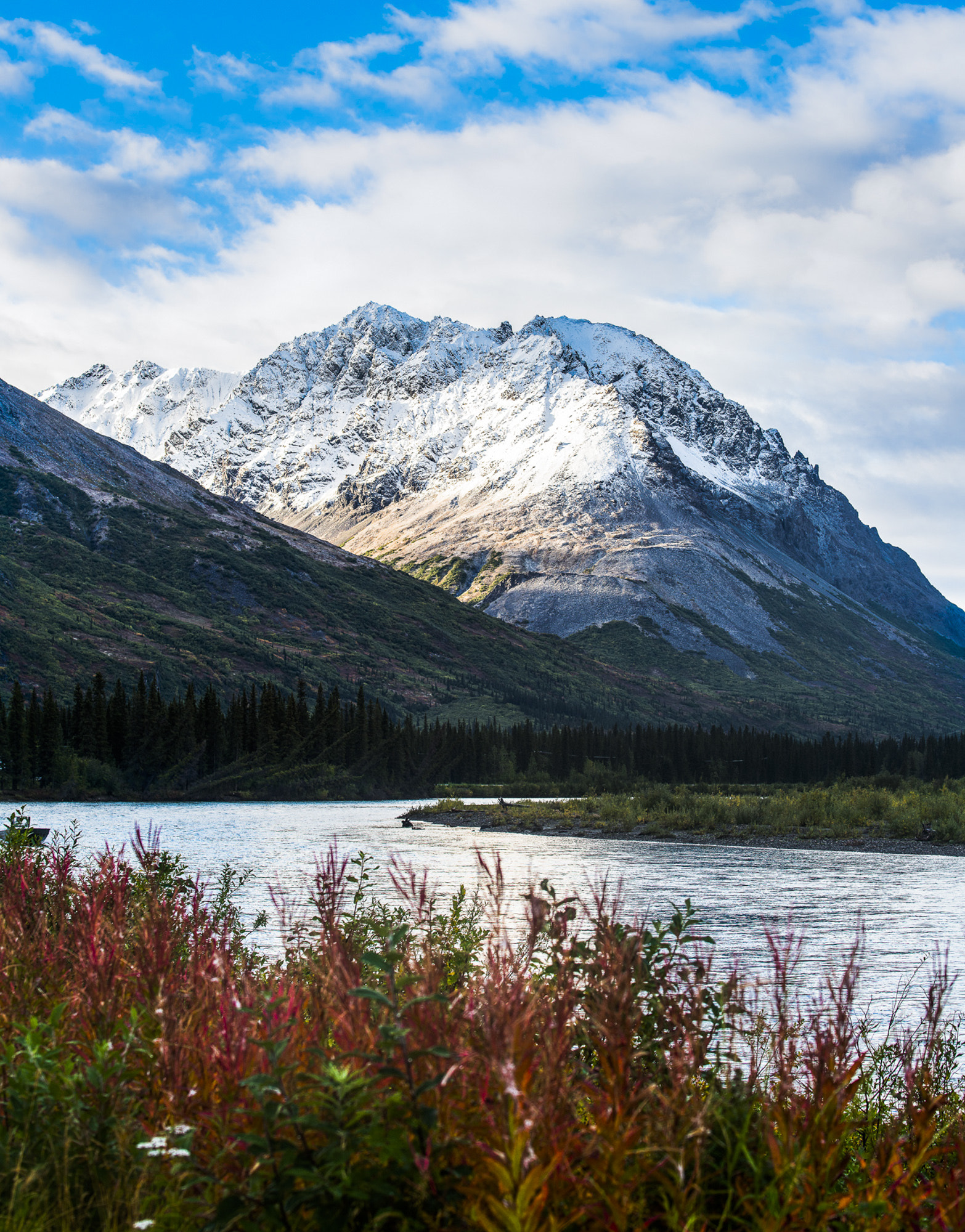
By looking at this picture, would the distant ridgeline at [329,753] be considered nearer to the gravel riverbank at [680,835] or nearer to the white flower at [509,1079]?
the gravel riverbank at [680,835]

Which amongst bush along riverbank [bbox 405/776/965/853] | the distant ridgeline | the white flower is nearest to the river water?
bush along riverbank [bbox 405/776/965/853]

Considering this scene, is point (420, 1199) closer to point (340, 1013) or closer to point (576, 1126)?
point (576, 1126)

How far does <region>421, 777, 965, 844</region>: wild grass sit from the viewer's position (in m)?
61.6

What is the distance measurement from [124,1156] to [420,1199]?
197cm

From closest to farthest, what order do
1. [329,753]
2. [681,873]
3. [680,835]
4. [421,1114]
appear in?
[421,1114] → [681,873] → [680,835] → [329,753]

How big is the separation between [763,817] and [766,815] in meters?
0.62

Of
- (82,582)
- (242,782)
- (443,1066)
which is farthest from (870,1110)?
(82,582)

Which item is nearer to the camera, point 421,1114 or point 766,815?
point 421,1114

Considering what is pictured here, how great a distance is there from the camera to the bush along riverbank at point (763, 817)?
60219mm

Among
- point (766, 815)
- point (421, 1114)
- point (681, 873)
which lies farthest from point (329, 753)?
point (421, 1114)

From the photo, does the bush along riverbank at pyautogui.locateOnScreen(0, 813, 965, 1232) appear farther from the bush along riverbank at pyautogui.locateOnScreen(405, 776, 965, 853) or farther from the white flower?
the bush along riverbank at pyautogui.locateOnScreen(405, 776, 965, 853)

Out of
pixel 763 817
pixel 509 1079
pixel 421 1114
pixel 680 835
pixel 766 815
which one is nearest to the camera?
pixel 509 1079

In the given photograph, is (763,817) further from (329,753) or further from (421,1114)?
(421,1114)

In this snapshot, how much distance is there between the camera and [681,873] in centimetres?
4262
